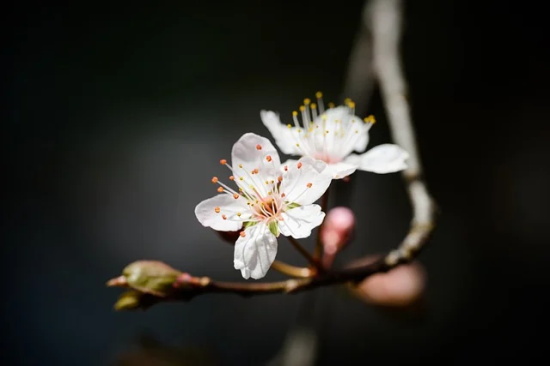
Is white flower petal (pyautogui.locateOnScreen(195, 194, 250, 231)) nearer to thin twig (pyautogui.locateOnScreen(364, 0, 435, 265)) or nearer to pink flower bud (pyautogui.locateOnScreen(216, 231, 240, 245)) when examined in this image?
pink flower bud (pyautogui.locateOnScreen(216, 231, 240, 245))

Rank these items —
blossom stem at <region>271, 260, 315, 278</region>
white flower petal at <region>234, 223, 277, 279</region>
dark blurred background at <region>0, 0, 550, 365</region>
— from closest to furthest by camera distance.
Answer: white flower petal at <region>234, 223, 277, 279</region> → blossom stem at <region>271, 260, 315, 278</region> → dark blurred background at <region>0, 0, 550, 365</region>

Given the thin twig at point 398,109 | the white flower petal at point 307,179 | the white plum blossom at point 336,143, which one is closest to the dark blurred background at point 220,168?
the thin twig at point 398,109

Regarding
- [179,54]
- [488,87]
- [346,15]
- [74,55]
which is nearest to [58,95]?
[74,55]

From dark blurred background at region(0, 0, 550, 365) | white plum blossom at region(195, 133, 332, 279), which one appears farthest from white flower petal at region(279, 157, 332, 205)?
dark blurred background at region(0, 0, 550, 365)

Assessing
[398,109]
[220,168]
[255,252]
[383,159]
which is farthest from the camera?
[220,168]

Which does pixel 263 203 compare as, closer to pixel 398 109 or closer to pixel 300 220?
pixel 300 220

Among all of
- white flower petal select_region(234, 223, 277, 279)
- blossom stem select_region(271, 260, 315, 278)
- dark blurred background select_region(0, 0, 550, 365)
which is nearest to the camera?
white flower petal select_region(234, 223, 277, 279)

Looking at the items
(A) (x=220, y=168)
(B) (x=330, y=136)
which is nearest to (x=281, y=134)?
(B) (x=330, y=136)
